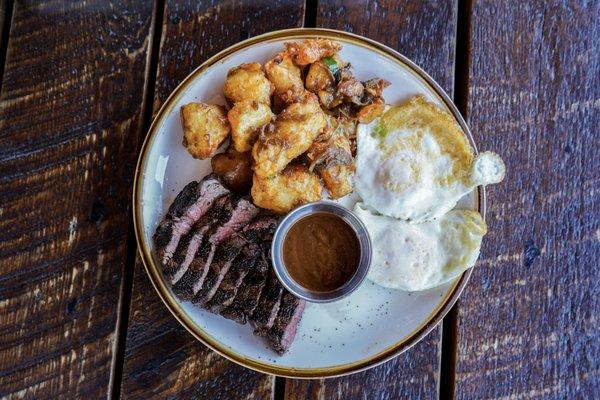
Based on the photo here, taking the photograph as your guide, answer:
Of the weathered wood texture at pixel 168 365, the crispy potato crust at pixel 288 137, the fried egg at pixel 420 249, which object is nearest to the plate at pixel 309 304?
the fried egg at pixel 420 249

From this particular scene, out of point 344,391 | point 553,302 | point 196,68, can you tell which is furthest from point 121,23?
point 553,302

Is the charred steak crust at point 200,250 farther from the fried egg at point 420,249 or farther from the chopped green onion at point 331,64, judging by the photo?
the chopped green onion at point 331,64

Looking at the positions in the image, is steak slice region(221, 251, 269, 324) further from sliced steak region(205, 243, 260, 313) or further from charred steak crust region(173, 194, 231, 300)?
charred steak crust region(173, 194, 231, 300)

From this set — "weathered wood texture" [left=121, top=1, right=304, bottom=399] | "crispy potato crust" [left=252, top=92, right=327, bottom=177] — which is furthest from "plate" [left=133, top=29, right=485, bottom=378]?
"crispy potato crust" [left=252, top=92, right=327, bottom=177]

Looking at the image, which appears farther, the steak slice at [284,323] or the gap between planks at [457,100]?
the gap between planks at [457,100]

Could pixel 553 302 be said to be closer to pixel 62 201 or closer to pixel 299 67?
pixel 299 67

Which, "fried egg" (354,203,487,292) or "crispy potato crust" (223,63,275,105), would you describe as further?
"fried egg" (354,203,487,292)
